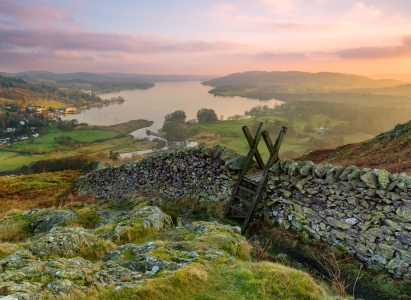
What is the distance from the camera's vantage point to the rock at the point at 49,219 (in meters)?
7.66

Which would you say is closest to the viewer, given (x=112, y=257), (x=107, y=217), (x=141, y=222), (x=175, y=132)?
(x=112, y=257)

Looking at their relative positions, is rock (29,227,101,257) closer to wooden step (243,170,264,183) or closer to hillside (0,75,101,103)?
wooden step (243,170,264,183)

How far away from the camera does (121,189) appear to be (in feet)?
50.6

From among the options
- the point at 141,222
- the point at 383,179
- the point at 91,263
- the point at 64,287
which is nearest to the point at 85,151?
the point at 141,222

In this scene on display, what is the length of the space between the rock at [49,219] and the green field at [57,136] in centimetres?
8634

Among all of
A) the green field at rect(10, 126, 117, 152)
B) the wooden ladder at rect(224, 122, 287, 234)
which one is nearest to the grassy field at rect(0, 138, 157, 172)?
the green field at rect(10, 126, 117, 152)

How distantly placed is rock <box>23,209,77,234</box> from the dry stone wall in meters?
5.39

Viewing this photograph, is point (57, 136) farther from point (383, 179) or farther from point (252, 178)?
point (383, 179)

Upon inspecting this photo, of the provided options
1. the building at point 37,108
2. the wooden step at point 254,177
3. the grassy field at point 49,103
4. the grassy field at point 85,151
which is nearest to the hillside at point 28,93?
the grassy field at point 49,103

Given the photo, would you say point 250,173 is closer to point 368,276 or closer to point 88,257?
point 368,276

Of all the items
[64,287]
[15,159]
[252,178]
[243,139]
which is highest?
[64,287]

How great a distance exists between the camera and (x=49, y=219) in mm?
7965

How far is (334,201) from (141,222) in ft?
18.5

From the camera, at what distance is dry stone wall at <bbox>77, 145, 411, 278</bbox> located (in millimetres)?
4797
